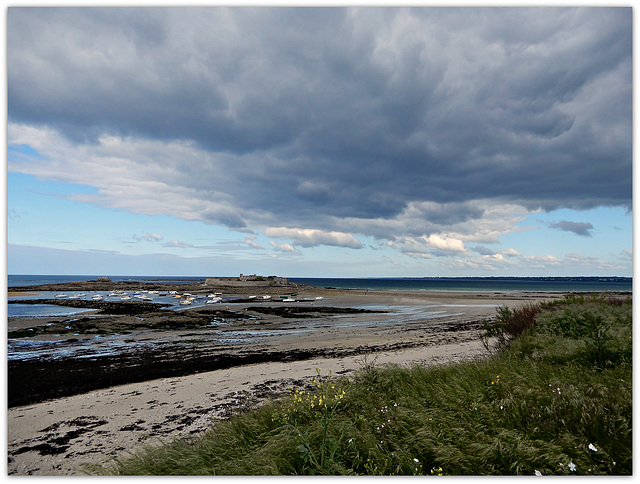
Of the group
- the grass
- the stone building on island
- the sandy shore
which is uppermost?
the grass

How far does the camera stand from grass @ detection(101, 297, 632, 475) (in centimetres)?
319

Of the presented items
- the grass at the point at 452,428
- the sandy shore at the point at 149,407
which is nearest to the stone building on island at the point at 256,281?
the sandy shore at the point at 149,407

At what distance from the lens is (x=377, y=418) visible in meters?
4.29

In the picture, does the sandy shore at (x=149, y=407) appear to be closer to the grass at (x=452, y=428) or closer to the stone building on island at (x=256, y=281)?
the grass at (x=452, y=428)

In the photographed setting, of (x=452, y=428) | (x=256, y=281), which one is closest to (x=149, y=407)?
(x=452, y=428)

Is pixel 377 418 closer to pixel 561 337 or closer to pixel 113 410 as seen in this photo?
pixel 561 337

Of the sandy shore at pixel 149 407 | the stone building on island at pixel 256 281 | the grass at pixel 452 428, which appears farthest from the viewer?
the stone building on island at pixel 256 281

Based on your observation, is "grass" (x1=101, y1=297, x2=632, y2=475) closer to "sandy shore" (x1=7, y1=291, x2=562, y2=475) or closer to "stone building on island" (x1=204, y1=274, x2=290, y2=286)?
"sandy shore" (x1=7, y1=291, x2=562, y2=475)

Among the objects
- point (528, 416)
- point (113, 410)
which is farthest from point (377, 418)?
point (113, 410)

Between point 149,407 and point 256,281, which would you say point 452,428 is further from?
point 256,281

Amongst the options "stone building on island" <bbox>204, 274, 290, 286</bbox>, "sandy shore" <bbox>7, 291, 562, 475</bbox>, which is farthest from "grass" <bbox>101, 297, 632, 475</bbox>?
"stone building on island" <bbox>204, 274, 290, 286</bbox>

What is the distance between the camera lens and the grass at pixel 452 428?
3189mm

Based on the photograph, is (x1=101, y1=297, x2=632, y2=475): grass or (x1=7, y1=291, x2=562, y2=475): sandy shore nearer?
(x1=101, y1=297, x2=632, y2=475): grass

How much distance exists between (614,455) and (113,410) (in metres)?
8.84
